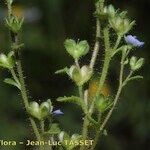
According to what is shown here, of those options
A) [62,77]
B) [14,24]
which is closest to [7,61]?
[14,24]

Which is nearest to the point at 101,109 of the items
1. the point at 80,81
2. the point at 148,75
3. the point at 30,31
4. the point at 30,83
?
the point at 80,81

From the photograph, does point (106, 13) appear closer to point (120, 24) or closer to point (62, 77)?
point (120, 24)

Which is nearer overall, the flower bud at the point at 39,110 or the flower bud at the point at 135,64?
the flower bud at the point at 39,110

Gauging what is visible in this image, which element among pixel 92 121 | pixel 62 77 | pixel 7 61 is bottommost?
pixel 92 121

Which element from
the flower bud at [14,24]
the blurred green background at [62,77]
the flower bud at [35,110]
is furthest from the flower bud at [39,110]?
the blurred green background at [62,77]

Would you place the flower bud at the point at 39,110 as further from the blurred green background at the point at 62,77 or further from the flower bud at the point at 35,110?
the blurred green background at the point at 62,77

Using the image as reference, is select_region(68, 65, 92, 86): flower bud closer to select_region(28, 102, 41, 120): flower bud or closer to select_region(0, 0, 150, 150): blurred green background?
select_region(28, 102, 41, 120): flower bud
